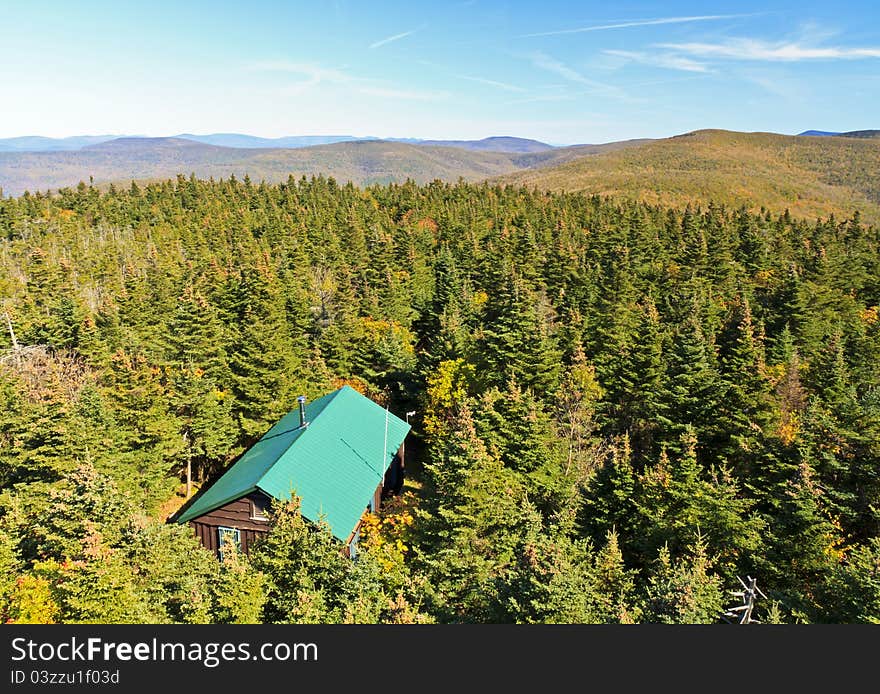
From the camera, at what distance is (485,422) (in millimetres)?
26141

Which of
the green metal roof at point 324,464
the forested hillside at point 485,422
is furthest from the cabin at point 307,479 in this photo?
the forested hillside at point 485,422

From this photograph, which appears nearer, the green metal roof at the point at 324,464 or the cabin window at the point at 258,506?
the green metal roof at the point at 324,464

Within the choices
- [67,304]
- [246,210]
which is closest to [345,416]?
[67,304]

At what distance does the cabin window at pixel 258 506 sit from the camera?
2317cm

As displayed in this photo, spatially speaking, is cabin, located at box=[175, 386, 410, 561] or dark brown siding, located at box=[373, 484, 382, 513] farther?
dark brown siding, located at box=[373, 484, 382, 513]

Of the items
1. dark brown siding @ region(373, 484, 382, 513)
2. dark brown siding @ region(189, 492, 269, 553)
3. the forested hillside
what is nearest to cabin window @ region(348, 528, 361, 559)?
the forested hillside

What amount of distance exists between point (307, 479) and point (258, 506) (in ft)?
7.82

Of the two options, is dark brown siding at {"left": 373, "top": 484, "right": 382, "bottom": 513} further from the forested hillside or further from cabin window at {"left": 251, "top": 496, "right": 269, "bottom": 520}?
cabin window at {"left": 251, "top": 496, "right": 269, "bottom": 520}

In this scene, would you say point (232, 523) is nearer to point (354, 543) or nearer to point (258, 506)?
point (258, 506)

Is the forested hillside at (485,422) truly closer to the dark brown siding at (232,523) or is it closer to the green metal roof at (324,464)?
the green metal roof at (324,464)

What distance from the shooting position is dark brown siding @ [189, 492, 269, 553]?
23.4 meters

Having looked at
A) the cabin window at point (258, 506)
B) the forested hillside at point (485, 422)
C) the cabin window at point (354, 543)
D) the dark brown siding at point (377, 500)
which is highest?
the forested hillside at point (485, 422)

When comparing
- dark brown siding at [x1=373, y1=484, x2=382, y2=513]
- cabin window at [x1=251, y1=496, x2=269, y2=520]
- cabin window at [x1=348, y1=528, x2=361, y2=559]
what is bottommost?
dark brown siding at [x1=373, y1=484, x2=382, y2=513]

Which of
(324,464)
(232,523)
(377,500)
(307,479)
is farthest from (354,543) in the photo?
(377,500)
